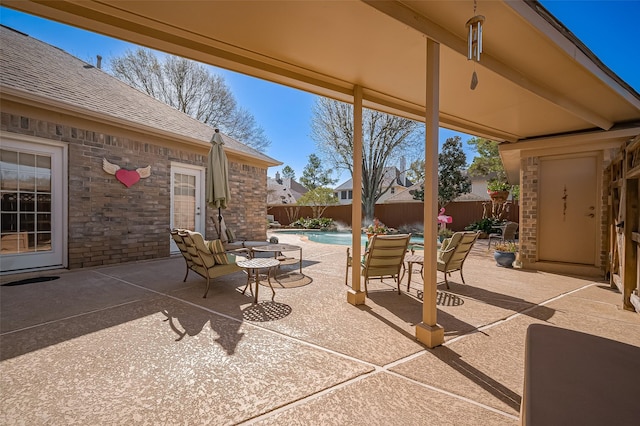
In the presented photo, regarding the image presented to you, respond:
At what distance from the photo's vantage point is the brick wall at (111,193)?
586cm

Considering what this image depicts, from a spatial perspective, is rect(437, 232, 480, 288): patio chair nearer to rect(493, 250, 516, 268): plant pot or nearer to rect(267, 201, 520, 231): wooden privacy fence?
rect(493, 250, 516, 268): plant pot

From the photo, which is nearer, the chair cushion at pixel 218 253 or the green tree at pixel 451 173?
the chair cushion at pixel 218 253

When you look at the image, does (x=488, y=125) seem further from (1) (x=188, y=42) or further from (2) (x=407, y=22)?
(1) (x=188, y=42)

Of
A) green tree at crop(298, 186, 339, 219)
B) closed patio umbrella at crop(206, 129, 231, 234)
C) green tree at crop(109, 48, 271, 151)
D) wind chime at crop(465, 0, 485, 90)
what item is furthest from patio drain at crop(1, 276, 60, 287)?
green tree at crop(298, 186, 339, 219)

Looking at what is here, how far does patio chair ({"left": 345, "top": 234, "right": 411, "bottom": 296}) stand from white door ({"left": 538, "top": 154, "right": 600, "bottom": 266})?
4536 mm

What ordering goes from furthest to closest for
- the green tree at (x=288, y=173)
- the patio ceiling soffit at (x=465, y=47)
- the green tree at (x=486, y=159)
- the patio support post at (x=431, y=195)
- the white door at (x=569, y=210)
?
the green tree at (x=288, y=173), the green tree at (x=486, y=159), the white door at (x=569, y=210), the patio support post at (x=431, y=195), the patio ceiling soffit at (x=465, y=47)

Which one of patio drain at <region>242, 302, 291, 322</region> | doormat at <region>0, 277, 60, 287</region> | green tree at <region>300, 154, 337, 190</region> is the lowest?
patio drain at <region>242, 302, 291, 322</region>

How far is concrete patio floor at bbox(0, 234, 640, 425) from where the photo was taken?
1.91 m

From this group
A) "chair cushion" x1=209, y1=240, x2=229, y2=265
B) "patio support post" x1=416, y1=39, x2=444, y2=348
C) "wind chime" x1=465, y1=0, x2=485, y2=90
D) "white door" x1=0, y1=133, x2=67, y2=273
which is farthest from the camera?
"white door" x1=0, y1=133, x2=67, y2=273

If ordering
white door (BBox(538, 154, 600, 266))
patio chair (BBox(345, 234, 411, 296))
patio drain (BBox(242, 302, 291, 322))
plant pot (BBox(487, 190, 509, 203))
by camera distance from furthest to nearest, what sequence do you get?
plant pot (BBox(487, 190, 509, 203)), white door (BBox(538, 154, 600, 266)), patio chair (BBox(345, 234, 411, 296)), patio drain (BBox(242, 302, 291, 322))

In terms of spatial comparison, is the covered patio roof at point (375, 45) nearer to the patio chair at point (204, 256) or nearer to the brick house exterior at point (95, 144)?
the patio chair at point (204, 256)

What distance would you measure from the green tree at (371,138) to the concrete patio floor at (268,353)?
14636mm

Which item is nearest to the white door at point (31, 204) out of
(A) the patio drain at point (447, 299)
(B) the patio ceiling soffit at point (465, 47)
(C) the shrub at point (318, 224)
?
(B) the patio ceiling soffit at point (465, 47)

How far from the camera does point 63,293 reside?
434cm
